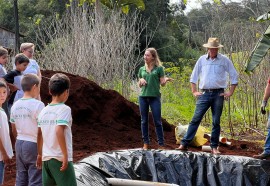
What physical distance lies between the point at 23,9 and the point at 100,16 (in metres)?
23.7

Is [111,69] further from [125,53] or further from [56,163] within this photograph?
[56,163]

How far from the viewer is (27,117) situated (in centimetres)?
454

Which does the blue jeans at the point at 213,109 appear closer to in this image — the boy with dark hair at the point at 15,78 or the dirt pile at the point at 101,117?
the dirt pile at the point at 101,117

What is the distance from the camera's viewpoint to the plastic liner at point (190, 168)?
6.55 m

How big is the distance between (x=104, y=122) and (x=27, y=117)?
4741 mm

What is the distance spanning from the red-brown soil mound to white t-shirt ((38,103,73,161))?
3794mm

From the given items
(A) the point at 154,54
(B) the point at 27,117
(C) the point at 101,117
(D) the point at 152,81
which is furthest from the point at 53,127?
(C) the point at 101,117

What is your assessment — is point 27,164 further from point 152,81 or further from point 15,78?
point 152,81

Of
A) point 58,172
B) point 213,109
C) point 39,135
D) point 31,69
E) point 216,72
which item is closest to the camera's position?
point 58,172

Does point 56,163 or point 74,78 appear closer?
point 56,163

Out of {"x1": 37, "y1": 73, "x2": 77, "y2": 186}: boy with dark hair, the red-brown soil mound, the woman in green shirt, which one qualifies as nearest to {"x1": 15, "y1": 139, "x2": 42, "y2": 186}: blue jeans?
{"x1": 37, "y1": 73, "x2": 77, "y2": 186}: boy with dark hair

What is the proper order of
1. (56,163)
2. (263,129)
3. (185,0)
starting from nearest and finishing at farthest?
(56,163) < (263,129) < (185,0)

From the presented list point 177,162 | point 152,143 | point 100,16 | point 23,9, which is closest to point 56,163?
point 177,162

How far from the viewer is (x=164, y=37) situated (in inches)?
969
